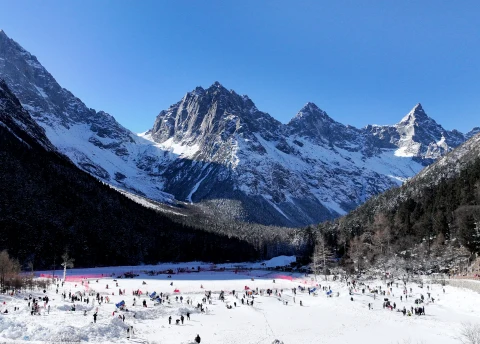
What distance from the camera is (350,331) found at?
4519 centimetres

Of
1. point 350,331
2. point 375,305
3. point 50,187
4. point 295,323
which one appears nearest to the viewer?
point 350,331

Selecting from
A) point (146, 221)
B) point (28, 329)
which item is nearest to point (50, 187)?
point (146, 221)

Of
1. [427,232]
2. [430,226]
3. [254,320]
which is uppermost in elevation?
[430,226]

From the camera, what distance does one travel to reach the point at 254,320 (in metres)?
50.2

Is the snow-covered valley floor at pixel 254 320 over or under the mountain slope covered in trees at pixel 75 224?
under

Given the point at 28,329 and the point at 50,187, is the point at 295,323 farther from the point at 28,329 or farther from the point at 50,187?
the point at 50,187

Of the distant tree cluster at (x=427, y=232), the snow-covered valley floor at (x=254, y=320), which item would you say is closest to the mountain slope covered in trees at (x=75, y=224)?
the snow-covered valley floor at (x=254, y=320)

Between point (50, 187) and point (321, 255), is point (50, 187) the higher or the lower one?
the higher one

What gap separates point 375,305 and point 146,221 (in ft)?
389

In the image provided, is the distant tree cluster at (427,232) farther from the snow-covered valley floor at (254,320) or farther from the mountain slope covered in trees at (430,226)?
the snow-covered valley floor at (254,320)

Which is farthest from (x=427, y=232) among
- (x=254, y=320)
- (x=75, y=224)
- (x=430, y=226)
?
(x=75, y=224)

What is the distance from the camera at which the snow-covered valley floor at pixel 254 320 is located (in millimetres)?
39625

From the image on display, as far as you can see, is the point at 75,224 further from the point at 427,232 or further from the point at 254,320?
the point at 427,232

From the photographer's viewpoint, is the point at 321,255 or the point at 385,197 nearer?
the point at 321,255
